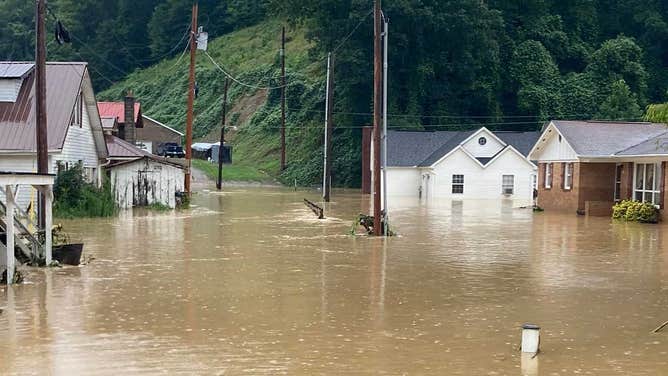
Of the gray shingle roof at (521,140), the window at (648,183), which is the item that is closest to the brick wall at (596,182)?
the window at (648,183)

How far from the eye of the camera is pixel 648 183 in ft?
120

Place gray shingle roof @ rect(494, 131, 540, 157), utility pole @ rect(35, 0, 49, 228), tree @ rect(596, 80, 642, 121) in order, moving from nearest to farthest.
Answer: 1. utility pole @ rect(35, 0, 49, 228)
2. gray shingle roof @ rect(494, 131, 540, 157)
3. tree @ rect(596, 80, 642, 121)

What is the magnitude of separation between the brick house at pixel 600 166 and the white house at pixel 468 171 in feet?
49.0

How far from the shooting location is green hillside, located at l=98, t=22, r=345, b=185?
82.8m

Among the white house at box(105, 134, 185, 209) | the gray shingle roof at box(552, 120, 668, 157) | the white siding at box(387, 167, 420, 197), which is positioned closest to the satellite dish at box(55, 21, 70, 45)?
the white house at box(105, 134, 185, 209)

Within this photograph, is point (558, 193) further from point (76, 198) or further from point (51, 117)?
point (51, 117)

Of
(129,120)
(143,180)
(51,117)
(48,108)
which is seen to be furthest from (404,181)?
(51,117)

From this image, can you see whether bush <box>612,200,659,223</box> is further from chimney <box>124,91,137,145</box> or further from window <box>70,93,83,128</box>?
chimney <box>124,91,137,145</box>

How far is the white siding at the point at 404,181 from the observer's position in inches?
2453

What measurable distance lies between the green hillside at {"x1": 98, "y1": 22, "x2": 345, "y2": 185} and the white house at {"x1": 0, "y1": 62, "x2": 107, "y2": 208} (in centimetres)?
4124

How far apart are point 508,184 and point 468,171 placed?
2974mm

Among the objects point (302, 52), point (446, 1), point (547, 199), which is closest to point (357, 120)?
point (446, 1)

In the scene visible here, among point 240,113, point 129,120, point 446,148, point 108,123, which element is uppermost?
point 240,113

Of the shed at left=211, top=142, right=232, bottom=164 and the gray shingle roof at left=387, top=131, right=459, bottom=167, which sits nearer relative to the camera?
the gray shingle roof at left=387, top=131, right=459, bottom=167
